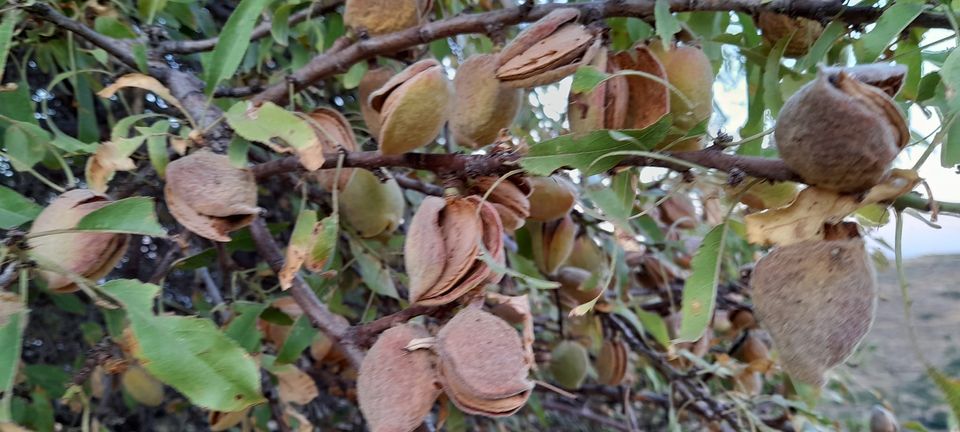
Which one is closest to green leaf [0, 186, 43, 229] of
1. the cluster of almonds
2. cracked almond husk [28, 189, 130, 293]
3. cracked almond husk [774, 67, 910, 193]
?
cracked almond husk [28, 189, 130, 293]

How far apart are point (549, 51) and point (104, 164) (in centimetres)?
52

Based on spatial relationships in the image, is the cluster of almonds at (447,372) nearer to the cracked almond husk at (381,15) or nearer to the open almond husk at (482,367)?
the open almond husk at (482,367)

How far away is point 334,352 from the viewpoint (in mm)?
1145

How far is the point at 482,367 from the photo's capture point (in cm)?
59

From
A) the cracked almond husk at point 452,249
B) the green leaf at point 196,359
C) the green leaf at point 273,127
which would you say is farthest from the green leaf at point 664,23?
the green leaf at point 196,359

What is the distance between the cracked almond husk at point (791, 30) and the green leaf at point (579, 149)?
10.7 inches

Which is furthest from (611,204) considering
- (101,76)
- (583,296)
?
(101,76)

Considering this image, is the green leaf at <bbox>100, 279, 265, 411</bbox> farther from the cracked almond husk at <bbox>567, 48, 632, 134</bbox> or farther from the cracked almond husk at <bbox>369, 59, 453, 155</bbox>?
the cracked almond husk at <bbox>567, 48, 632, 134</bbox>

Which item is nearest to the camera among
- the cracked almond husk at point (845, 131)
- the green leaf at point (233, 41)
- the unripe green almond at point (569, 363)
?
the cracked almond husk at point (845, 131)

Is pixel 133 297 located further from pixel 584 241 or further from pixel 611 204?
pixel 584 241

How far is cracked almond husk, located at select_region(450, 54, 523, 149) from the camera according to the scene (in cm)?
75

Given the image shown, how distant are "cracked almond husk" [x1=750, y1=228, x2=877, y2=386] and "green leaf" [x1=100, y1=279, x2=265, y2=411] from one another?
0.47 m

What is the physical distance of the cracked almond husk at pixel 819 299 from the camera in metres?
0.54

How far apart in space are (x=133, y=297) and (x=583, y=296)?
82 cm
